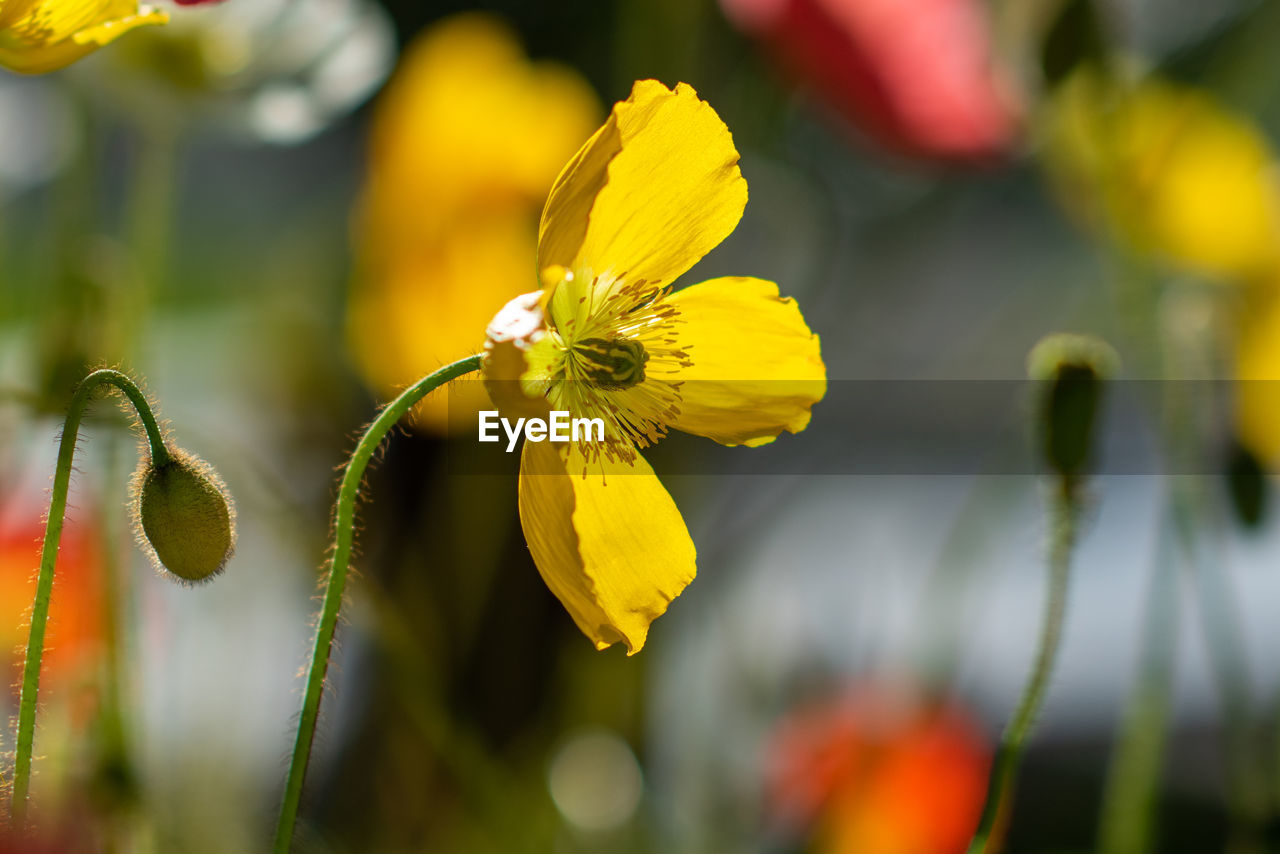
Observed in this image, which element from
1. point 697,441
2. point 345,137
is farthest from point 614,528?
point 345,137

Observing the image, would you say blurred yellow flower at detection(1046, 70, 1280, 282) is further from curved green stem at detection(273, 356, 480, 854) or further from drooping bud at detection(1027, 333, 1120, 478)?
curved green stem at detection(273, 356, 480, 854)

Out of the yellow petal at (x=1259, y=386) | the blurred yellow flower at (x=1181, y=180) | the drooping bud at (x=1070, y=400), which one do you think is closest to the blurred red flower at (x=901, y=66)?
the blurred yellow flower at (x=1181, y=180)

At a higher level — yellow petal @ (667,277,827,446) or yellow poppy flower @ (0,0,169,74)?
yellow poppy flower @ (0,0,169,74)

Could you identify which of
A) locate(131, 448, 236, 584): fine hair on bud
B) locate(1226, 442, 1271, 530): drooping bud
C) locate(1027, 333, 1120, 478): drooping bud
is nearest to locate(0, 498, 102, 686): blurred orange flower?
locate(131, 448, 236, 584): fine hair on bud

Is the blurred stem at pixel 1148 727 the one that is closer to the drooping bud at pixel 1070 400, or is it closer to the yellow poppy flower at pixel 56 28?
the drooping bud at pixel 1070 400

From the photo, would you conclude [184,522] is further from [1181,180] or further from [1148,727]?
[1181,180]

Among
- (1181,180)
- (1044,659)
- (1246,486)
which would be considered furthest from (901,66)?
(1044,659)

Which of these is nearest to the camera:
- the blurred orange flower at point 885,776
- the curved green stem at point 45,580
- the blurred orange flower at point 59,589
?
the curved green stem at point 45,580
